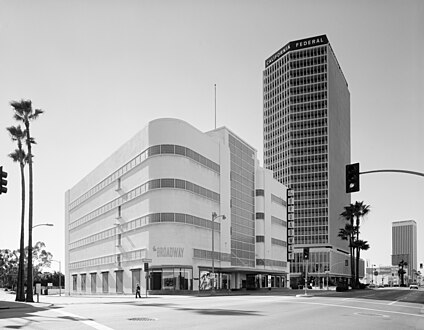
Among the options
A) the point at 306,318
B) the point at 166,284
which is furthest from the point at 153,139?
the point at 306,318

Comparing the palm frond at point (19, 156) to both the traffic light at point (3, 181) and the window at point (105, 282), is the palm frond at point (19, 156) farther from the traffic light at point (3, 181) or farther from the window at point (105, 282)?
the window at point (105, 282)

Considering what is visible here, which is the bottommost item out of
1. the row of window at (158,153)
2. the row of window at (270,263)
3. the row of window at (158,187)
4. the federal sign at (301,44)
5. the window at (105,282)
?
the window at (105,282)

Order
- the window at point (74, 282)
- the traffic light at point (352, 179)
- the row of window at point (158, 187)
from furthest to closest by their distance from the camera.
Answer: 1. the window at point (74, 282)
2. the row of window at point (158, 187)
3. the traffic light at point (352, 179)

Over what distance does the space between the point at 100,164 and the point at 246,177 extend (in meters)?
24.6

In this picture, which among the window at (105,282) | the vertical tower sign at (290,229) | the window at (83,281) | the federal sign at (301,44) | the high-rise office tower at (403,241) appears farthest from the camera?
the federal sign at (301,44)

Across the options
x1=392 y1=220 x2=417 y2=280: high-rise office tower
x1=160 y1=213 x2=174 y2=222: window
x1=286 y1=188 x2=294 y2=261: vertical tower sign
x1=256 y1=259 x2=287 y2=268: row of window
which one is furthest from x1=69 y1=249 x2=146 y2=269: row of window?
x1=392 y1=220 x2=417 y2=280: high-rise office tower

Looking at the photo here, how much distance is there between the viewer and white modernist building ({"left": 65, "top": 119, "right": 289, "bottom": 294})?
225 feet

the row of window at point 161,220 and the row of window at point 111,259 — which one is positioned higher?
the row of window at point 161,220

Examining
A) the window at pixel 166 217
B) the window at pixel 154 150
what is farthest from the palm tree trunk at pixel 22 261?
the window at pixel 166 217

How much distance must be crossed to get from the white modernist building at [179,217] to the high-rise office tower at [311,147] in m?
72.0

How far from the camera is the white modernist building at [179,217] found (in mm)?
68500

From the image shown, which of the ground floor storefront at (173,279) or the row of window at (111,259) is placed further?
the row of window at (111,259)

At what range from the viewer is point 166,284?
220 ft

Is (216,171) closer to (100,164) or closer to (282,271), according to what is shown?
(100,164)
